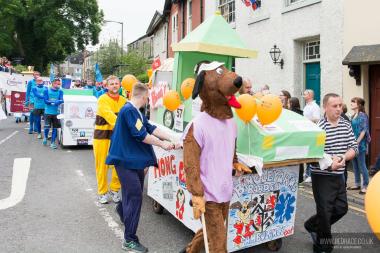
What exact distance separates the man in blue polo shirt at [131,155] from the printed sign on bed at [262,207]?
973 millimetres

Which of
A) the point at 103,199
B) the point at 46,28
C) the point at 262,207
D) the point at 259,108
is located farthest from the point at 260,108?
the point at 46,28

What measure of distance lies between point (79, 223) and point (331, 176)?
10.7ft

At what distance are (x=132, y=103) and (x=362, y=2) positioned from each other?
22.9 ft

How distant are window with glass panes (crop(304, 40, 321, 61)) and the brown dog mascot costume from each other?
872 centimetres

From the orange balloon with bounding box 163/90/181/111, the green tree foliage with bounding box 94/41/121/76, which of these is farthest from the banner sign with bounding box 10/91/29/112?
the green tree foliage with bounding box 94/41/121/76

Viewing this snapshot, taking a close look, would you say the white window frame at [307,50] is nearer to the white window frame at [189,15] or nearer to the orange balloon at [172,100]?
the orange balloon at [172,100]

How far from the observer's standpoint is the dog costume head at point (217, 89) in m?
3.66

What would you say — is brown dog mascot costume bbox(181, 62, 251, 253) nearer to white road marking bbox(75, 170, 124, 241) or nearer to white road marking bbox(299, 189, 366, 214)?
white road marking bbox(75, 170, 124, 241)

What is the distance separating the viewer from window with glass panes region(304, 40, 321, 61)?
11.8 meters

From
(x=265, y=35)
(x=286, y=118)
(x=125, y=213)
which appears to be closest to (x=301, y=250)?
(x=286, y=118)

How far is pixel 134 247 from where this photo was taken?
15.8ft

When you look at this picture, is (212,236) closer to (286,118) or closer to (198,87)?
(198,87)

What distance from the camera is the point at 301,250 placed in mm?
4961

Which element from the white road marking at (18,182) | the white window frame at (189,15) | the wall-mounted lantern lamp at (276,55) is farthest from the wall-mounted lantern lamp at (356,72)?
the white window frame at (189,15)
